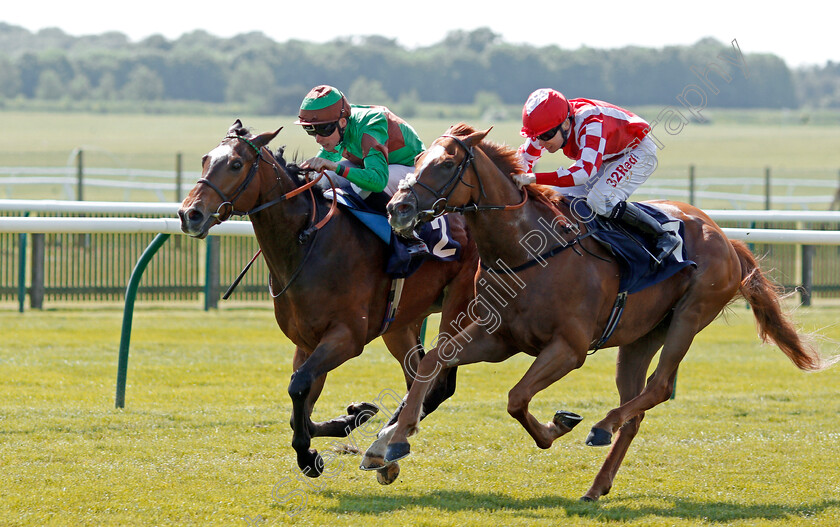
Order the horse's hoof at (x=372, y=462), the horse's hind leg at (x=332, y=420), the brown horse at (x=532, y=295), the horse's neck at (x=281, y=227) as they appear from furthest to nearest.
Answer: the horse's hind leg at (x=332, y=420), the horse's neck at (x=281, y=227), the horse's hoof at (x=372, y=462), the brown horse at (x=532, y=295)

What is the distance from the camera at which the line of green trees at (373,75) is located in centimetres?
6825

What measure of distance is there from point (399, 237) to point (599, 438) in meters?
1.31

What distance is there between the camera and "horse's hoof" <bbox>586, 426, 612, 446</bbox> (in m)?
4.35

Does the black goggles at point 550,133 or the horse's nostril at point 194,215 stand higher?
the black goggles at point 550,133

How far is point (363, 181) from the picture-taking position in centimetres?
453

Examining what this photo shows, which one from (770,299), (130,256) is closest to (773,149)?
(130,256)

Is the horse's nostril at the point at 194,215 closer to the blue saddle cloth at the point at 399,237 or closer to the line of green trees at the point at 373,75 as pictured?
the blue saddle cloth at the point at 399,237

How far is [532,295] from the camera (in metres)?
4.37

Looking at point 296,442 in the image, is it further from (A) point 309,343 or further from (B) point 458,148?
(B) point 458,148

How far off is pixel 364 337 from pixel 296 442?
0.58 m

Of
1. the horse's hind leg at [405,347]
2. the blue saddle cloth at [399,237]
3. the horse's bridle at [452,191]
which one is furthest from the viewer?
the horse's hind leg at [405,347]

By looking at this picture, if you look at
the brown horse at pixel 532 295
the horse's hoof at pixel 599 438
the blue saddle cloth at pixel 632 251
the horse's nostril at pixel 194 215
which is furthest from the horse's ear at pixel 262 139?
the horse's hoof at pixel 599 438

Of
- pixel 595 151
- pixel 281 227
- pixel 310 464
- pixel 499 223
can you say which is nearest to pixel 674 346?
pixel 595 151

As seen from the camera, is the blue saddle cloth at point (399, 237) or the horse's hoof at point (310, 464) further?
the blue saddle cloth at point (399, 237)
